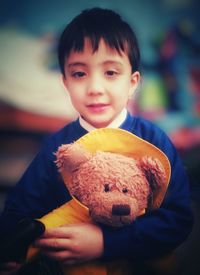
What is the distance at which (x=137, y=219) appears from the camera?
0.95 meters

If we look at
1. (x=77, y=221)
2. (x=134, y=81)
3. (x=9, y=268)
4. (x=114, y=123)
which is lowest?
(x=9, y=268)

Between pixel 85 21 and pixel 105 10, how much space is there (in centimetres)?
7

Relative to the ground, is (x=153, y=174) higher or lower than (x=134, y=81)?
lower

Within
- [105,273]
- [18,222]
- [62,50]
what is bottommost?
[105,273]

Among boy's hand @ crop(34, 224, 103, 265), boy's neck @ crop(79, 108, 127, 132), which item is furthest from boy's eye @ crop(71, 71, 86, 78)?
boy's hand @ crop(34, 224, 103, 265)

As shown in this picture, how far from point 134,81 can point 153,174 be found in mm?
266

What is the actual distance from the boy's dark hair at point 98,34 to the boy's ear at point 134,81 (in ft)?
0.05

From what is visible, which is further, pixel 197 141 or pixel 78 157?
pixel 197 141

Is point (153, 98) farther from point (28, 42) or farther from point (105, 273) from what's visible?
point (105, 273)

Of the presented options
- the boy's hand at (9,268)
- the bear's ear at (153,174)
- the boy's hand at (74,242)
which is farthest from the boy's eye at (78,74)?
the boy's hand at (9,268)

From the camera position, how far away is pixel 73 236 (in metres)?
0.96

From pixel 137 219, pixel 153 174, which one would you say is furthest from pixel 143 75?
pixel 137 219

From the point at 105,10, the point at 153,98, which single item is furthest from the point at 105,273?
the point at 105,10

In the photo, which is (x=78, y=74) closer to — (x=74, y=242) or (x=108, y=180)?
(x=108, y=180)
